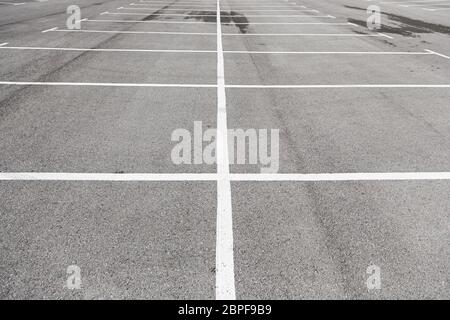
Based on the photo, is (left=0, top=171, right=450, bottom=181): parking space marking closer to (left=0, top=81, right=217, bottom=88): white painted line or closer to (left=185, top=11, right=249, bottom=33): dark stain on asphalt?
(left=0, top=81, right=217, bottom=88): white painted line

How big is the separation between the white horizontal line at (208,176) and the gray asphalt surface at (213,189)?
0.10 m

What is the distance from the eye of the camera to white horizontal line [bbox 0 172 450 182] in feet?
14.2

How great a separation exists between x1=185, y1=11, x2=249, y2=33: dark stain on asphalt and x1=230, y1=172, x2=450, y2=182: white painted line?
11.3 meters

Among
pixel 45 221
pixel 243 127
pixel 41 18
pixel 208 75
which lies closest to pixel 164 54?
pixel 208 75

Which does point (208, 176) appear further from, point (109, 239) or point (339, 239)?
point (339, 239)

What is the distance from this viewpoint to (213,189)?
4.20 m

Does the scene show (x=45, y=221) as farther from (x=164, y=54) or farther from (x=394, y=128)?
(x=164, y=54)

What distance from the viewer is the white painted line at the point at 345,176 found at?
4.41 meters

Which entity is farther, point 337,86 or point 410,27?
point 410,27

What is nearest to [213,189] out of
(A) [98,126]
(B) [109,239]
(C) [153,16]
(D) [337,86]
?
(B) [109,239]

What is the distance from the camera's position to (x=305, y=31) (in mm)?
14625

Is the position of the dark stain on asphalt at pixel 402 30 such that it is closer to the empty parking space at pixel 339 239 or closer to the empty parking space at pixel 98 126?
the empty parking space at pixel 98 126

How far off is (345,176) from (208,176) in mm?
1517

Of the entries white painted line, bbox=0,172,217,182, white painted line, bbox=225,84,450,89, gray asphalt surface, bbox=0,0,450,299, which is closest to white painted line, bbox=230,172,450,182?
gray asphalt surface, bbox=0,0,450,299
